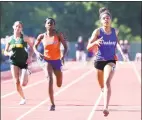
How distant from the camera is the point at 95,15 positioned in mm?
68250

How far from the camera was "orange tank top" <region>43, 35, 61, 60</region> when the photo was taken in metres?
12.7

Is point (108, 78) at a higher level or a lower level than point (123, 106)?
higher

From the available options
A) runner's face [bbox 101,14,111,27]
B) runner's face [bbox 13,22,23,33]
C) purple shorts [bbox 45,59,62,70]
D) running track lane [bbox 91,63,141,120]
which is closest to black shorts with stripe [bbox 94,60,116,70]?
runner's face [bbox 101,14,111,27]

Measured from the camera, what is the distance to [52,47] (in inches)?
500

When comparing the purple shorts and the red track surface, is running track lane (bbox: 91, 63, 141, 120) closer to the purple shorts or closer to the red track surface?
the red track surface

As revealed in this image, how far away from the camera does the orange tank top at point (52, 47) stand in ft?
41.6

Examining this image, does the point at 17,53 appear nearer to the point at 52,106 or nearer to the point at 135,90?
the point at 52,106

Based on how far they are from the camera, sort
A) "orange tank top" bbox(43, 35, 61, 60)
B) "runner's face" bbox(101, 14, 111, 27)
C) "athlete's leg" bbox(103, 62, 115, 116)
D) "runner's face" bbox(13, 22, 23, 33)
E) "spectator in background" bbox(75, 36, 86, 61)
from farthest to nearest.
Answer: "spectator in background" bbox(75, 36, 86, 61) → "runner's face" bbox(13, 22, 23, 33) → "orange tank top" bbox(43, 35, 61, 60) → "runner's face" bbox(101, 14, 111, 27) → "athlete's leg" bbox(103, 62, 115, 116)

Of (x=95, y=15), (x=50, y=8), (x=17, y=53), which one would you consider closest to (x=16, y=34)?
(x=17, y=53)

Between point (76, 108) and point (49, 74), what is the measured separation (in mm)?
1258

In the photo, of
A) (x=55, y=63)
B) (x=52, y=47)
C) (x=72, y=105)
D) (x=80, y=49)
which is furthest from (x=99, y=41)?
(x=80, y=49)

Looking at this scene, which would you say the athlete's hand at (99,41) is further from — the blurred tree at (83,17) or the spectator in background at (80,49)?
the blurred tree at (83,17)

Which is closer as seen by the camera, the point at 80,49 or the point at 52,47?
the point at 52,47

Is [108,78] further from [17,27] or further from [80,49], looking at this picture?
[80,49]
